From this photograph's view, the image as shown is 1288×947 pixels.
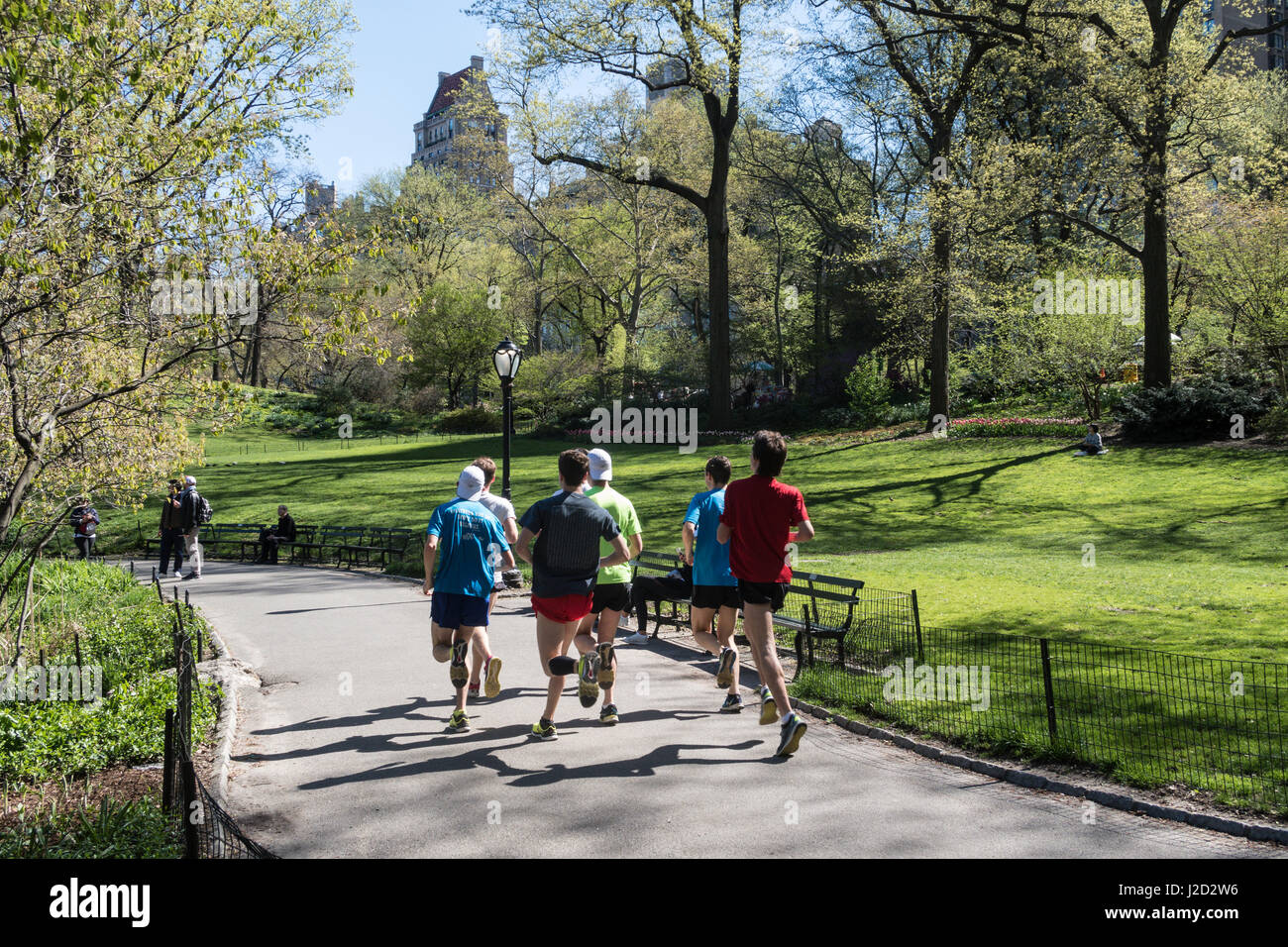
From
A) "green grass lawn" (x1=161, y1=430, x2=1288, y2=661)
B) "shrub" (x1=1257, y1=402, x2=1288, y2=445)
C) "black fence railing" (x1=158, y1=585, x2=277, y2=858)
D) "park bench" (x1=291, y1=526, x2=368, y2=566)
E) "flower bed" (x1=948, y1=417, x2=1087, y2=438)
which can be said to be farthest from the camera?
"flower bed" (x1=948, y1=417, x2=1087, y2=438)

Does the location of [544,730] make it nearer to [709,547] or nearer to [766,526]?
[709,547]

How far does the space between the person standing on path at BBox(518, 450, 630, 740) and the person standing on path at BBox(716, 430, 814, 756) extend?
0.92 meters

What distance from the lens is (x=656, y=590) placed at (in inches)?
440

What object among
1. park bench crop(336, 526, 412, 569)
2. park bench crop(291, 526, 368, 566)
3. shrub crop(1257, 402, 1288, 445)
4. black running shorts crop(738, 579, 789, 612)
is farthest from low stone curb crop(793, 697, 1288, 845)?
shrub crop(1257, 402, 1288, 445)

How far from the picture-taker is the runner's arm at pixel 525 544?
22.5 feet

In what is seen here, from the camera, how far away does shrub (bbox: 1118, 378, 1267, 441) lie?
24344mm

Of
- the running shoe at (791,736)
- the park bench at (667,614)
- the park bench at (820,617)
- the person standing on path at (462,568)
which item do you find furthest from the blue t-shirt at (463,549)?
the park bench at (667,614)

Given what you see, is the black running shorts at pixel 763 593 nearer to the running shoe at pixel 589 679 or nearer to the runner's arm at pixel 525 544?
the running shoe at pixel 589 679

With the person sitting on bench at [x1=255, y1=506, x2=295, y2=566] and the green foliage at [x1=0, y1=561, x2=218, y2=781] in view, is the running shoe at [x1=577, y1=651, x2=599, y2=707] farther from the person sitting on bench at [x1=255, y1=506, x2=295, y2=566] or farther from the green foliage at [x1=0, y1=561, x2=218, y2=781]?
the person sitting on bench at [x1=255, y1=506, x2=295, y2=566]

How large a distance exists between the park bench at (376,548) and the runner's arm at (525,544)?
47.2 ft

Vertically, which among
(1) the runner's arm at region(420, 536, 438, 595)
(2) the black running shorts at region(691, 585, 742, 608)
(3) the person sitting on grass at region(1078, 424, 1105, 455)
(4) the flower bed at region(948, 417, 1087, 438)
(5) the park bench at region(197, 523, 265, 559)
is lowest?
(5) the park bench at region(197, 523, 265, 559)

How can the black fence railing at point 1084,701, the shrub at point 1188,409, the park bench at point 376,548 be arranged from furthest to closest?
the shrub at point 1188,409
the park bench at point 376,548
the black fence railing at point 1084,701

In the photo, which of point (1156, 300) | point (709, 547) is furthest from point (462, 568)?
point (1156, 300)

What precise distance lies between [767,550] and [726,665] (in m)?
1.42
